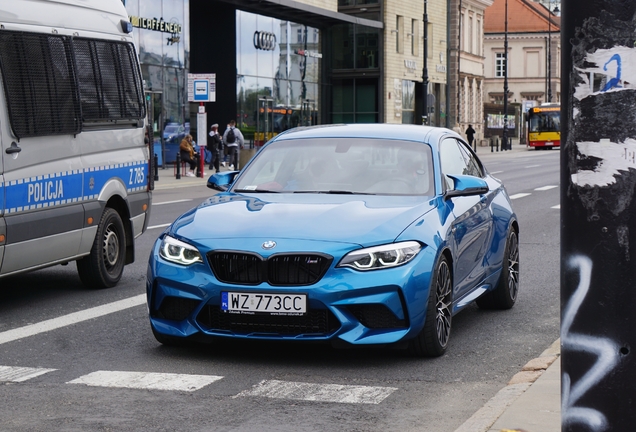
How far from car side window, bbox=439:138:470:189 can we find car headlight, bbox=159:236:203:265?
2059mm

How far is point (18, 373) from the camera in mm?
7055

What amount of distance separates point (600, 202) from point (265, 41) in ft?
162

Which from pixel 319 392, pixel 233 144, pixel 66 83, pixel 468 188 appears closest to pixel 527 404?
pixel 319 392

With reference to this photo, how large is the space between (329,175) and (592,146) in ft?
15.8

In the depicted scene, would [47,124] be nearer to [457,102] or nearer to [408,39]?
[408,39]

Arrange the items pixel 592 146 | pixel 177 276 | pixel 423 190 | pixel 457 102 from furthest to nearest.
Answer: pixel 457 102 < pixel 423 190 < pixel 177 276 < pixel 592 146

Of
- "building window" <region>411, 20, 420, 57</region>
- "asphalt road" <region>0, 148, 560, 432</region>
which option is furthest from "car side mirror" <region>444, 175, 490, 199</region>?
"building window" <region>411, 20, 420, 57</region>

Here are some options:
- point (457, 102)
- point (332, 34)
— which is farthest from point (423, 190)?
point (457, 102)

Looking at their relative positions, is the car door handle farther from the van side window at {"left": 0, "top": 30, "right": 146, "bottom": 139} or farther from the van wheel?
the van wheel

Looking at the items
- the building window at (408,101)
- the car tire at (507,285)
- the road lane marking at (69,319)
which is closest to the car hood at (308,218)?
the road lane marking at (69,319)

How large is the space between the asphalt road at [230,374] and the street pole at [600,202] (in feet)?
6.84

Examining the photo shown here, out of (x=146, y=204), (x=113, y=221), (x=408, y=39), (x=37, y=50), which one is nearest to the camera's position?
(x=37, y=50)

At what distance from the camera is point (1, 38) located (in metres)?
9.10

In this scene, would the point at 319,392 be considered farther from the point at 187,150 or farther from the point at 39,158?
the point at 187,150
